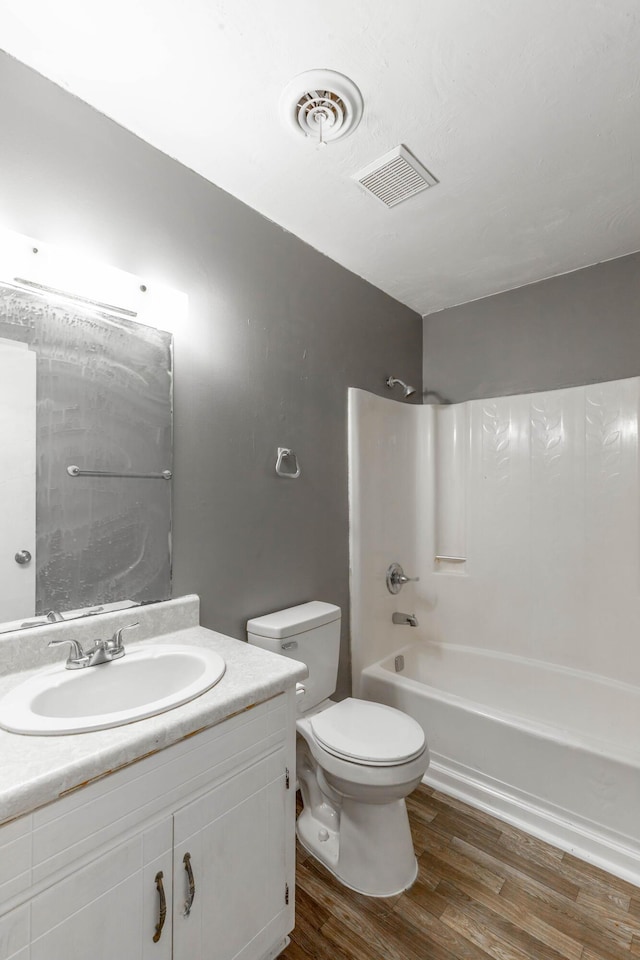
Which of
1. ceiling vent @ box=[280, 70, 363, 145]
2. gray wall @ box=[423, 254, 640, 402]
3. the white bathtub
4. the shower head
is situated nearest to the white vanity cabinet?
the white bathtub

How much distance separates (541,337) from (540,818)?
7.52 feet

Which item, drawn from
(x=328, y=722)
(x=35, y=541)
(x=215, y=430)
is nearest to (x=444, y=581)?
(x=328, y=722)

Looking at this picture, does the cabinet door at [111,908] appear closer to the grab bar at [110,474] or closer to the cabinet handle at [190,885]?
the cabinet handle at [190,885]

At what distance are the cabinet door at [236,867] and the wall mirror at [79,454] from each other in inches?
25.2

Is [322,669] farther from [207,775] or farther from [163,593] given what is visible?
[207,775]

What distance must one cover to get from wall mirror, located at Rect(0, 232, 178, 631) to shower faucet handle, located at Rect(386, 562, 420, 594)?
4.72ft

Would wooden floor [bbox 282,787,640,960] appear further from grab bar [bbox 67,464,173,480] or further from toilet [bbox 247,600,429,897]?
grab bar [bbox 67,464,173,480]

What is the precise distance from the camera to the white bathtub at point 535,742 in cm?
169

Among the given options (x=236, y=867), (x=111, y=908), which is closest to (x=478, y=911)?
(x=236, y=867)

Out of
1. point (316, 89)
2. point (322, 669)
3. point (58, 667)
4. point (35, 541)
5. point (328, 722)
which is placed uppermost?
point (316, 89)

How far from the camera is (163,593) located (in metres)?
1.52

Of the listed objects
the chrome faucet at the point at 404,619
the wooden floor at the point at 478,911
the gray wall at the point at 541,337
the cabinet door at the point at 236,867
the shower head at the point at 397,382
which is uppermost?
the gray wall at the point at 541,337

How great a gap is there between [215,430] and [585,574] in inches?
77.9

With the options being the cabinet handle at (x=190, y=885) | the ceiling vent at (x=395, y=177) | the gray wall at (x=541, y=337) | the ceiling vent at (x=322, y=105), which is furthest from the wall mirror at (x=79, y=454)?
the gray wall at (x=541, y=337)
